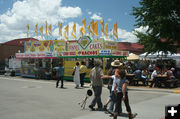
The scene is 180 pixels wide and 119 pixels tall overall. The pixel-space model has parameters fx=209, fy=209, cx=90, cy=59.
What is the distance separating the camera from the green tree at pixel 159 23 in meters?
18.3

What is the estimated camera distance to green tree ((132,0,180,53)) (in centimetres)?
1831

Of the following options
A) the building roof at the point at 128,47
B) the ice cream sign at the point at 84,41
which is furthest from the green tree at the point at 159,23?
the building roof at the point at 128,47

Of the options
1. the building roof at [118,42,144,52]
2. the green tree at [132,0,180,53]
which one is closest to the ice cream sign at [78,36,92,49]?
the green tree at [132,0,180,53]

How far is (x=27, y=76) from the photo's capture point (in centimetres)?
2462

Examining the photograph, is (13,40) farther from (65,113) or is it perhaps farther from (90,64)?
(65,113)

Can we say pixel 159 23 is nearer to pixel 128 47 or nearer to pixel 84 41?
pixel 84 41

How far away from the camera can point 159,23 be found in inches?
720

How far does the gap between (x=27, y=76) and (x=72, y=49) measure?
742 cm

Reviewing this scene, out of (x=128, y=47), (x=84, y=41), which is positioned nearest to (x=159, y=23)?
(x=84, y=41)

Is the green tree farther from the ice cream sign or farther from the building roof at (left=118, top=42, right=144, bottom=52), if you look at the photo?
the building roof at (left=118, top=42, right=144, bottom=52)

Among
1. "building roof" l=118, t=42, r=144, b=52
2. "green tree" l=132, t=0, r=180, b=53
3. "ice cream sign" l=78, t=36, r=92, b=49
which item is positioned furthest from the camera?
"building roof" l=118, t=42, r=144, b=52

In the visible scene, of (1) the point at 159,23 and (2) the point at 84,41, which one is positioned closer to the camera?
(1) the point at 159,23

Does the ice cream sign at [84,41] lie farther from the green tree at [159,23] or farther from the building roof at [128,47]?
the building roof at [128,47]

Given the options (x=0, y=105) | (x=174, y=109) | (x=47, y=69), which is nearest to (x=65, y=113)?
(x=0, y=105)
